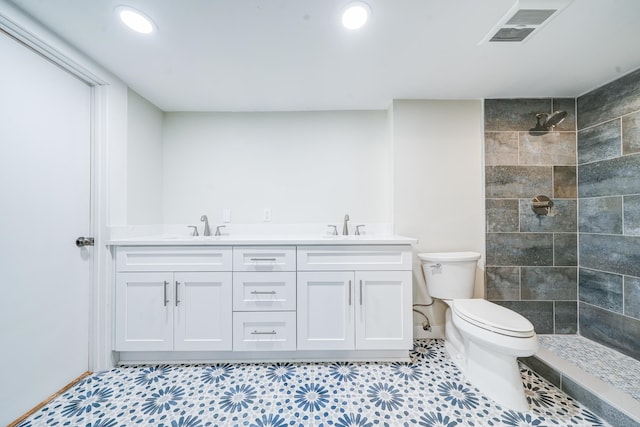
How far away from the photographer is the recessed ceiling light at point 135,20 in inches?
45.2

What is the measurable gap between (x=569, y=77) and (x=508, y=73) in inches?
18.8

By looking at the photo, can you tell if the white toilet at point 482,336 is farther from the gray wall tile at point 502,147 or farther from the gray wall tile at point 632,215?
the gray wall tile at point 632,215

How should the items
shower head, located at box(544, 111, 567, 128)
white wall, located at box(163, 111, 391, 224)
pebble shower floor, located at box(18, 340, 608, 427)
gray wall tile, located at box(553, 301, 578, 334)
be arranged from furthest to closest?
white wall, located at box(163, 111, 391, 224) < gray wall tile, located at box(553, 301, 578, 334) < shower head, located at box(544, 111, 567, 128) < pebble shower floor, located at box(18, 340, 608, 427)

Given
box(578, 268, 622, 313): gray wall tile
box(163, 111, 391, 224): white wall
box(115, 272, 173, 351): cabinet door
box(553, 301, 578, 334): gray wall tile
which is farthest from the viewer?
box(163, 111, 391, 224): white wall

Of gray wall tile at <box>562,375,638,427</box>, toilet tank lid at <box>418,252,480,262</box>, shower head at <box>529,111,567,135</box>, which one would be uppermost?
shower head at <box>529,111,567,135</box>

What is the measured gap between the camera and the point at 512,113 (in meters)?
2.00

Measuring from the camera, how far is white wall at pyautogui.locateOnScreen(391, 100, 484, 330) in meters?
2.03

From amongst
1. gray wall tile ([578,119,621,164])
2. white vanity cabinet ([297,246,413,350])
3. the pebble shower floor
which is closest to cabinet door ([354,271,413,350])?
white vanity cabinet ([297,246,413,350])

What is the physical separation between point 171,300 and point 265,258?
0.68m

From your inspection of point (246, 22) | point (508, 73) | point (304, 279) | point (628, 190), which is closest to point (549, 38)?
point (508, 73)

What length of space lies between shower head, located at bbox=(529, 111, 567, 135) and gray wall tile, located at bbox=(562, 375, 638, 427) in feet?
5.81

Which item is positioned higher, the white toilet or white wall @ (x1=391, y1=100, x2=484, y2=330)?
white wall @ (x1=391, y1=100, x2=484, y2=330)

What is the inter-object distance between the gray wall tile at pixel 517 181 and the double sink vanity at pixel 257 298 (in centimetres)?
99

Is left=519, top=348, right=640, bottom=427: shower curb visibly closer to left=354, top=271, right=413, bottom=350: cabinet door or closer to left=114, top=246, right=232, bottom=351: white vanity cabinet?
left=354, top=271, right=413, bottom=350: cabinet door
